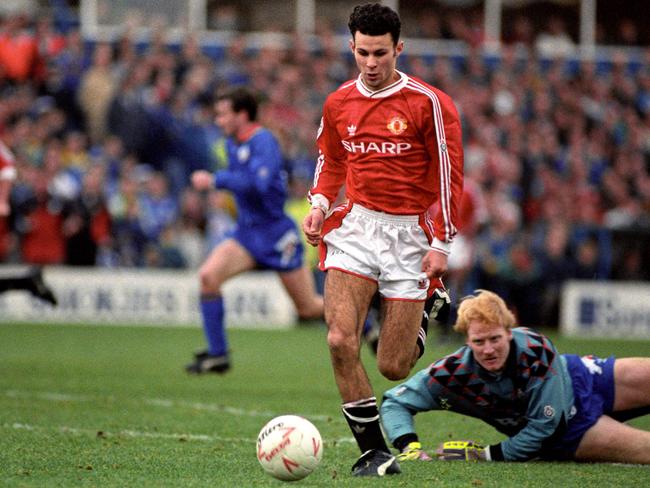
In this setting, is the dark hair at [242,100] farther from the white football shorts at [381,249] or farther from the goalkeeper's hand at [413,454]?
the goalkeeper's hand at [413,454]

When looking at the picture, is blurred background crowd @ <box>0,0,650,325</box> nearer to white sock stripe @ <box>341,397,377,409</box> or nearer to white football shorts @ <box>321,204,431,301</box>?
white football shorts @ <box>321,204,431,301</box>

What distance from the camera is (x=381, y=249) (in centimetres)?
687

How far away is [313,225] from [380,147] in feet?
1.93

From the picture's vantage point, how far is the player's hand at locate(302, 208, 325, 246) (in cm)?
683

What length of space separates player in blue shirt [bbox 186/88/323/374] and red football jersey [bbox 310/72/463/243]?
14.2ft

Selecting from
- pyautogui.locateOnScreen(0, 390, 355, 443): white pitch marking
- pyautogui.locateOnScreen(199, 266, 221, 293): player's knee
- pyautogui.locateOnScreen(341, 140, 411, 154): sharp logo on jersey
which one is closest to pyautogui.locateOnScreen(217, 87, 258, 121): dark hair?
pyautogui.locateOnScreen(199, 266, 221, 293): player's knee

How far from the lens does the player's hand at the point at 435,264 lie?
6551mm

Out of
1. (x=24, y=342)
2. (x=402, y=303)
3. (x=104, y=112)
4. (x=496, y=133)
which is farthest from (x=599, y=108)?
(x=402, y=303)

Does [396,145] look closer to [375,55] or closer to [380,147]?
[380,147]

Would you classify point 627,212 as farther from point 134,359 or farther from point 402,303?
point 402,303

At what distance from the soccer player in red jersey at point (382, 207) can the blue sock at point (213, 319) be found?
4.66m

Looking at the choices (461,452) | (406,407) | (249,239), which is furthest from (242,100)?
(461,452)

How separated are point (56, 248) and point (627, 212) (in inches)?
380

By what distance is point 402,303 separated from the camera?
6.88m
